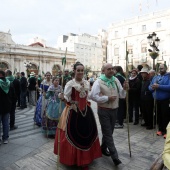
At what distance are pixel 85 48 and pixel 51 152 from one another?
59.9 m

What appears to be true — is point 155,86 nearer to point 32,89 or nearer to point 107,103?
point 107,103

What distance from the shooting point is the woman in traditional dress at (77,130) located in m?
3.26

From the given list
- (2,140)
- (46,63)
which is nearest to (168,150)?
(2,140)

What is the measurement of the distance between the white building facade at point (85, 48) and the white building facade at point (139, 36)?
17.0 meters

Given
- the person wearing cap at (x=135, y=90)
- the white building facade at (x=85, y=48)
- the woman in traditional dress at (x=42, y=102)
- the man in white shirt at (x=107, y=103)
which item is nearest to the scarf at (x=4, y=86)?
the woman in traditional dress at (x=42, y=102)

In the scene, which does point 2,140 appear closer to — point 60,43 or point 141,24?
point 141,24

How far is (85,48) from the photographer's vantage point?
205 feet

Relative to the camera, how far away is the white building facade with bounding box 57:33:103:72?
60.8 meters

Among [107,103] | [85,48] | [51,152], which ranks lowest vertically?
[51,152]

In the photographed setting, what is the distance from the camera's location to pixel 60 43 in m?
69.0

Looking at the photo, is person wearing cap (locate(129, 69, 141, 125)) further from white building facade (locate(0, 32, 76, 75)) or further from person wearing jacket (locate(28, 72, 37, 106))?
white building facade (locate(0, 32, 76, 75))

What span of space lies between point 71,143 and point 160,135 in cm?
286

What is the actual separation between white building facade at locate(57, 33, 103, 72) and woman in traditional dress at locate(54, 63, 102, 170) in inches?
2247

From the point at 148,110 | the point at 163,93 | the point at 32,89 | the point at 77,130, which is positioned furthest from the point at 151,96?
the point at 32,89
